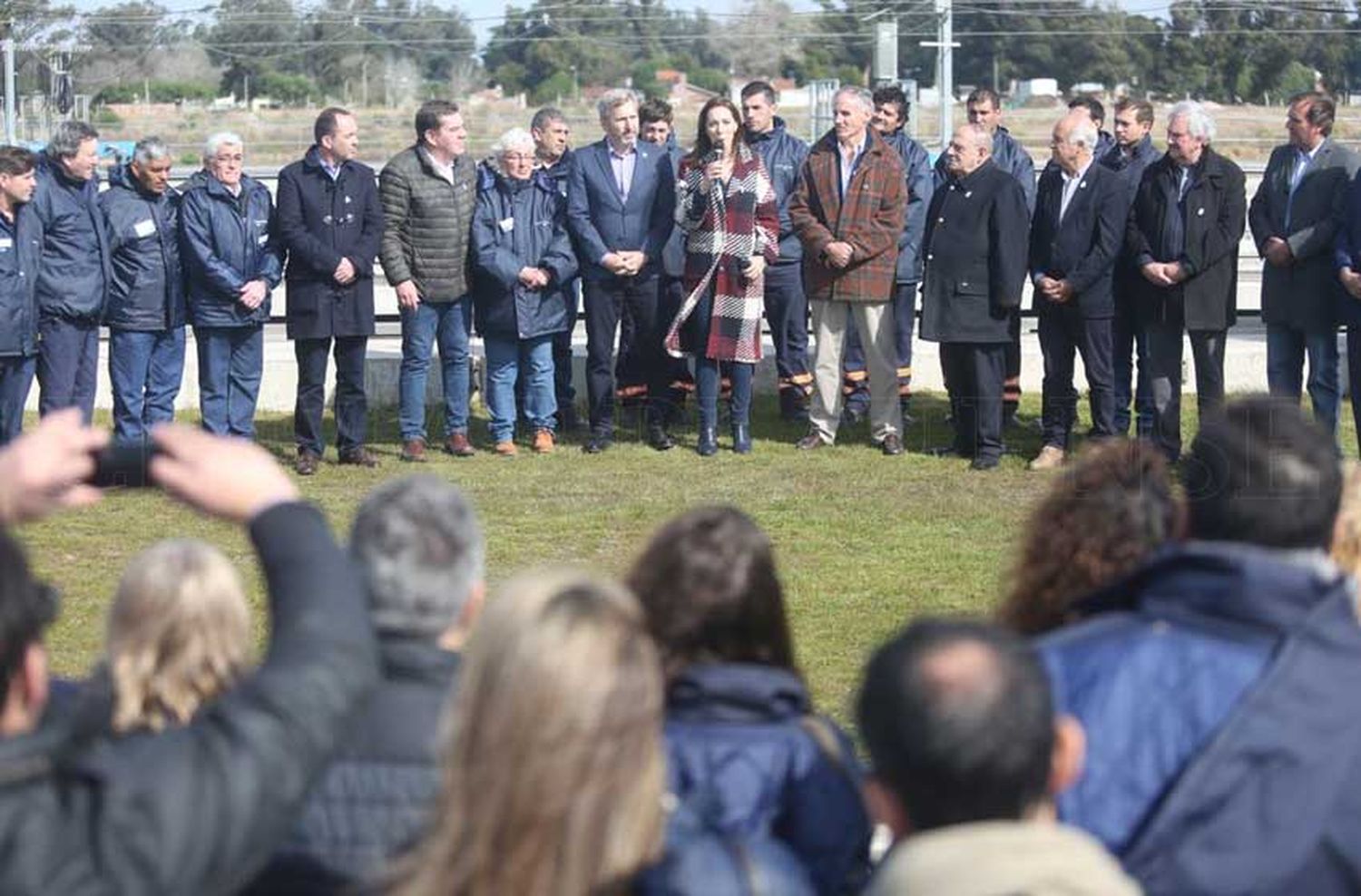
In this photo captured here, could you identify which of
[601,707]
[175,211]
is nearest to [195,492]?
[601,707]

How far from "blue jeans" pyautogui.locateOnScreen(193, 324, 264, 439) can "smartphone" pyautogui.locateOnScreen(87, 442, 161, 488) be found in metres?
8.45

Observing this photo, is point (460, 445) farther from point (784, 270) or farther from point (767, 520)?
point (767, 520)

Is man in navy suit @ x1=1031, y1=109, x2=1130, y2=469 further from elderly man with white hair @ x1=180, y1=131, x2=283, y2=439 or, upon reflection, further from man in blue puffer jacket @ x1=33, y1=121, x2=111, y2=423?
man in blue puffer jacket @ x1=33, y1=121, x2=111, y2=423

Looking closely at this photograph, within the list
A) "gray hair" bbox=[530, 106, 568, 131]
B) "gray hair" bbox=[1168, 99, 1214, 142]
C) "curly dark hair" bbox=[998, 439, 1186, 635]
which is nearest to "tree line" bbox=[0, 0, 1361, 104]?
"gray hair" bbox=[530, 106, 568, 131]

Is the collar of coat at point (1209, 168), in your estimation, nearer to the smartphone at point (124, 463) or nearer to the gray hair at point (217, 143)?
the gray hair at point (217, 143)

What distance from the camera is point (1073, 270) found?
37.0 feet

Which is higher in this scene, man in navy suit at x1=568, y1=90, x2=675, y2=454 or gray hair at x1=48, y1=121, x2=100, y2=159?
gray hair at x1=48, y1=121, x2=100, y2=159

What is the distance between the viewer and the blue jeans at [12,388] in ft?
34.9

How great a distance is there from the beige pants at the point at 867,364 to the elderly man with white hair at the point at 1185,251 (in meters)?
1.49

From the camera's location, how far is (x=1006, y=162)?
12828 millimetres

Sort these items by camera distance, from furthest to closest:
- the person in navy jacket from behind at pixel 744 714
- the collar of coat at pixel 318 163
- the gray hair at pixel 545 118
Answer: the gray hair at pixel 545 118, the collar of coat at pixel 318 163, the person in navy jacket from behind at pixel 744 714

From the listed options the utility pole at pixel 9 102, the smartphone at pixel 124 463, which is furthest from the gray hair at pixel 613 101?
the utility pole at pixel 9 102

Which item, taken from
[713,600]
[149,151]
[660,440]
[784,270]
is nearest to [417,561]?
[713,600]

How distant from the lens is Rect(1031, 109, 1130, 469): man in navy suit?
1120 centimetres
